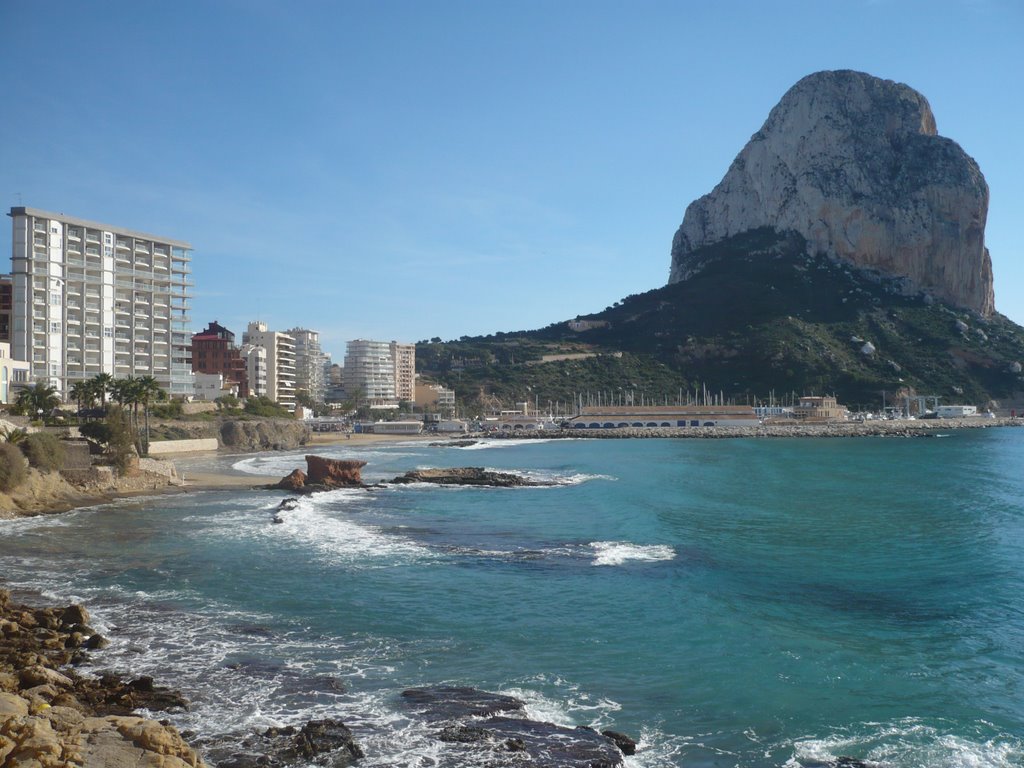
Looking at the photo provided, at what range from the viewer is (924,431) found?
362 feet

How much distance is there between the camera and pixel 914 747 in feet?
35.5

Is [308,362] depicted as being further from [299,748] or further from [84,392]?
[299,748]

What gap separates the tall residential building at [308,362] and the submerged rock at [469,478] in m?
100

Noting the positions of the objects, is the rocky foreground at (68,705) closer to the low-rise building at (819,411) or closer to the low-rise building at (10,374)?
the low-rise building at (10,374)

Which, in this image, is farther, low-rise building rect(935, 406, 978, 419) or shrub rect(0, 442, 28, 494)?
low-rise building rect(935, 406, 978, 419)

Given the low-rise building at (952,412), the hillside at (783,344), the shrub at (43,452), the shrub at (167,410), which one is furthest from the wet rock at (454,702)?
the low-rise building at (952,412)

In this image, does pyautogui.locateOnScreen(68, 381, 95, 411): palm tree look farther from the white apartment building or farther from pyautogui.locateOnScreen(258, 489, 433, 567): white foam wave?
the white apartment building

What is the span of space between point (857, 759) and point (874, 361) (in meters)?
145

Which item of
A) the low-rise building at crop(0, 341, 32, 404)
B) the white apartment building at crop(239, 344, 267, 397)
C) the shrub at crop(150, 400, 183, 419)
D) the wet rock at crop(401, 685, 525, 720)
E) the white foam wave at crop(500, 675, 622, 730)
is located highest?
the white apartment building at crop(239, 344, 267, 397)

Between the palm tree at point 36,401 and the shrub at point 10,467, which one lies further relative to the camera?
the palm tree at point 36,401

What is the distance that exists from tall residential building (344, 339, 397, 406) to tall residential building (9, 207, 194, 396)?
77.3 metres

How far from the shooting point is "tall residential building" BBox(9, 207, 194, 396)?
240 feet

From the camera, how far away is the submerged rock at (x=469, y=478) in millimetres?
47906

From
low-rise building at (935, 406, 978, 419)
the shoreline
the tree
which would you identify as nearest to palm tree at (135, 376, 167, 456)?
the tree
